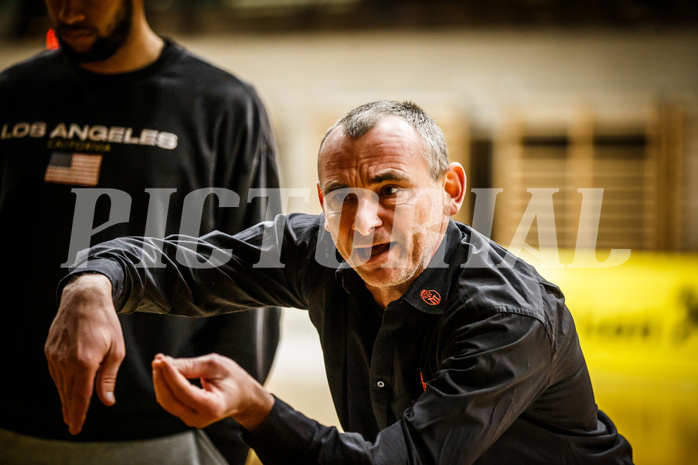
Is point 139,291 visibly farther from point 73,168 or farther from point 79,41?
point 79,41

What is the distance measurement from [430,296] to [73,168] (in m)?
0.84

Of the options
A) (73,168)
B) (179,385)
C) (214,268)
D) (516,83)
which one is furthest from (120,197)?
(516,83)

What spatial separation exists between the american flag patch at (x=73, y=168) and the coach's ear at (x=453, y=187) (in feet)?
2.47

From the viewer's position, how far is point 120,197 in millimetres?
1361

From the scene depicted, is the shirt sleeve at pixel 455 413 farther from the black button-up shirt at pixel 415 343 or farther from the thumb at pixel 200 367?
the thumb at pixel 200 367

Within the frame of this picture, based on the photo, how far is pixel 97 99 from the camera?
4.75ft

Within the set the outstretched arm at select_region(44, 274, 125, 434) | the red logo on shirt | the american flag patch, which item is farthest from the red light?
the red logo on shirt

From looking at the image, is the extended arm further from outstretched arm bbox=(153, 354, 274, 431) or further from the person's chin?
the person's chin

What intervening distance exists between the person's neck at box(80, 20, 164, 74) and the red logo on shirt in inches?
33.4

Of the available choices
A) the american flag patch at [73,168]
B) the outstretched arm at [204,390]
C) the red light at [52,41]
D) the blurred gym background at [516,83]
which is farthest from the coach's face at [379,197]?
the blurred gym background at [516,83]

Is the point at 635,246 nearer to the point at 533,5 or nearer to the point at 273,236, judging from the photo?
the point at 533,5

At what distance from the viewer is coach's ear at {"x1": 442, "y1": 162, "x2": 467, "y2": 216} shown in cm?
116

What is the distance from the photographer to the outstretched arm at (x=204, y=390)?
0.75 metres

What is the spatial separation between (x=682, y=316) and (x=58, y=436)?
3117 mm
